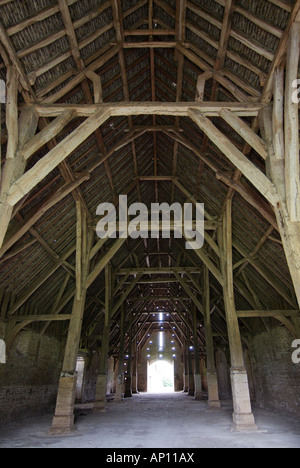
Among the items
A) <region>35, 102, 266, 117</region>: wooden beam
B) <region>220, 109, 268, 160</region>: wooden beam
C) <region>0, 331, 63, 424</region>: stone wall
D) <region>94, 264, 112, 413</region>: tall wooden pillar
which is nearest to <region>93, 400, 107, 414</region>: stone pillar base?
<region>94, 264, 112, 413</region>: tall wooden pillar

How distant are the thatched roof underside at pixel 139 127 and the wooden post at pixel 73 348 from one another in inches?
26.4

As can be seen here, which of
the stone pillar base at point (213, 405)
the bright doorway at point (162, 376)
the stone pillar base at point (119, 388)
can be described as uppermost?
the bright doorway at point (162, 376)

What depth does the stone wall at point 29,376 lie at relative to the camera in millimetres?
9719

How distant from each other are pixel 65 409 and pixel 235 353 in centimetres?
437

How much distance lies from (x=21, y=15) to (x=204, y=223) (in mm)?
6703

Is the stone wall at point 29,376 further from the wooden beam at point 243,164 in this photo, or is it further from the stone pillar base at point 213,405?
the wooden beam at point 243,164

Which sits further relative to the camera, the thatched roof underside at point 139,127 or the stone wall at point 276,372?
the stone wall at point 276,372

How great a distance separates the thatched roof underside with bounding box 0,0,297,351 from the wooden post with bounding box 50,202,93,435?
2.20 feet

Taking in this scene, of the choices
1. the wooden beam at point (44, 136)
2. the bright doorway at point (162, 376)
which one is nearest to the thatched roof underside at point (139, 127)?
the wooden beam at point (44, 136)

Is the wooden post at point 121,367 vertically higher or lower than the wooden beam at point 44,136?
lower

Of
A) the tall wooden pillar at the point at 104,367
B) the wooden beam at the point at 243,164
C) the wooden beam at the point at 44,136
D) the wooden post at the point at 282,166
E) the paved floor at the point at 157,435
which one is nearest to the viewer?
the wooden post at the point at 282,166

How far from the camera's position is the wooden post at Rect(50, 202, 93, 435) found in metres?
7.19

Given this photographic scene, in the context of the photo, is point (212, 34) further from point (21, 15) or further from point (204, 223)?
point (204, 223)

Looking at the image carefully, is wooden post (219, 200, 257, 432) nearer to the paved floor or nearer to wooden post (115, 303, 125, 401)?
the paved floor
